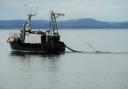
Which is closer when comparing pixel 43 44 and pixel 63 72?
pixel 63 72

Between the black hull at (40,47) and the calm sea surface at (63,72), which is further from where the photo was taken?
the black hull at (40,47)

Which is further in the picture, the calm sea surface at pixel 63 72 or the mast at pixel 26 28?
the mast at pixel 26 28

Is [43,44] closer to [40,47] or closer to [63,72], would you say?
[40,47]

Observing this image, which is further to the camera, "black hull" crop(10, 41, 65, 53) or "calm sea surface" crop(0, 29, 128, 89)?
"black hull" crop(10, 41, 65, 53)

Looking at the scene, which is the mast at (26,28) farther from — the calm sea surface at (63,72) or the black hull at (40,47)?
the calm sea surface at (63,72)

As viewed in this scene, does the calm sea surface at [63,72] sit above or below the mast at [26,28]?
below

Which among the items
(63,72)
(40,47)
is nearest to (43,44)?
(40,47)

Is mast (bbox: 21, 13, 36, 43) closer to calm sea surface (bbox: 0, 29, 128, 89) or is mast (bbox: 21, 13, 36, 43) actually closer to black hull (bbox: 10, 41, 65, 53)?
black hull (bbox: 10, 41, 65, 53)

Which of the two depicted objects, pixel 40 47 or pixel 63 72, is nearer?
pixel 63 72

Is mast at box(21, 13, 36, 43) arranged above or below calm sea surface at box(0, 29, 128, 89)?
above

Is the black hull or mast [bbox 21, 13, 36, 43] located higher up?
mast [bbox 21, 13, 36, 43]

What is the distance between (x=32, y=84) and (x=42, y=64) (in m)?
22.1

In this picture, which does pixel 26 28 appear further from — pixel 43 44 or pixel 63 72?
pixel 63 72

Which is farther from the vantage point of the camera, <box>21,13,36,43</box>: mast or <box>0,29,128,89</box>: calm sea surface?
<box>21,13,36,43</box>: mast
